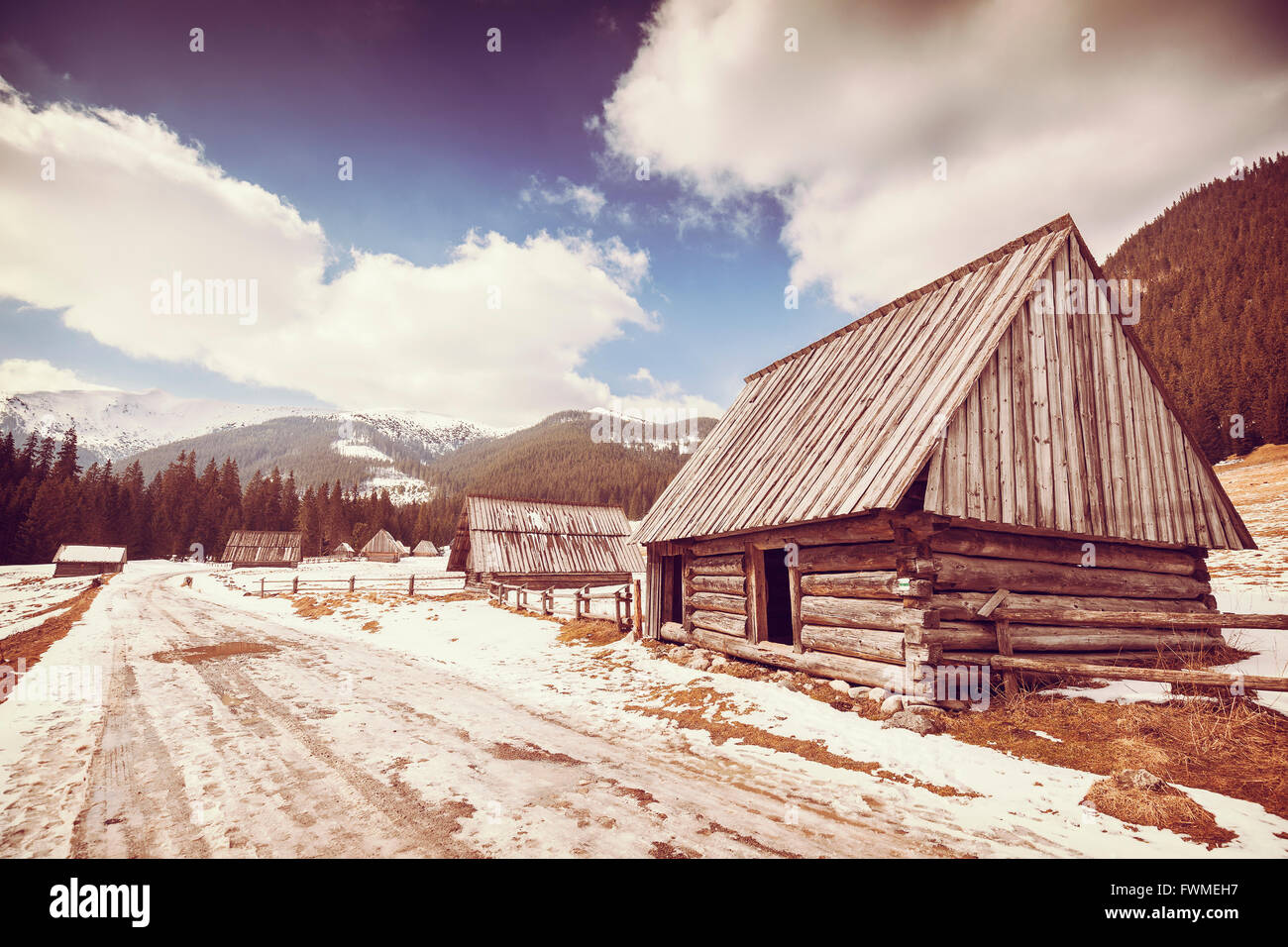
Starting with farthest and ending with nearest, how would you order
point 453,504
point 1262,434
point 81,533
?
point 453,504 → point 81,533 → point 1262,434

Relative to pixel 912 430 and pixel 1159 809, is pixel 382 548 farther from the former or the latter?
pixel 1159 809

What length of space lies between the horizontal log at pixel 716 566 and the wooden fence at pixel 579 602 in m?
1.89

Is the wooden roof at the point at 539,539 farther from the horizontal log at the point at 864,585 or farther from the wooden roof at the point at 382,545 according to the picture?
the wooden roof at the point at 382,545

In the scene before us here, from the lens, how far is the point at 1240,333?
72750mm

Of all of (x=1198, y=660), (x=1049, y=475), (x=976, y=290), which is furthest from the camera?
(x=976, y=290)

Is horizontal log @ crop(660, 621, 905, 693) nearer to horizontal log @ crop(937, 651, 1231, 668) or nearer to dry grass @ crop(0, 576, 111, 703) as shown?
horizontal log @ crop(937, 651, 1231, 668)

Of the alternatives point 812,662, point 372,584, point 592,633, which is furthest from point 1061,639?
point 372,584

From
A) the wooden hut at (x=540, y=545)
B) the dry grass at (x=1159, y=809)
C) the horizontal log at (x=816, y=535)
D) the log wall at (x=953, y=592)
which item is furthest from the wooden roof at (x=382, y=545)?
the dry grass at (x=1159, y=809)

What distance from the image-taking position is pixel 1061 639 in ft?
28.9

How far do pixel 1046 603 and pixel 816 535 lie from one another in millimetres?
3735

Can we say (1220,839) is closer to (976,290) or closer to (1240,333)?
(976,290)
